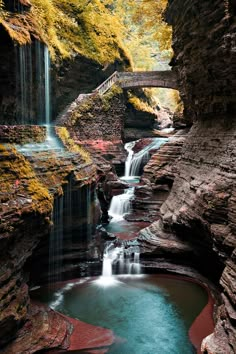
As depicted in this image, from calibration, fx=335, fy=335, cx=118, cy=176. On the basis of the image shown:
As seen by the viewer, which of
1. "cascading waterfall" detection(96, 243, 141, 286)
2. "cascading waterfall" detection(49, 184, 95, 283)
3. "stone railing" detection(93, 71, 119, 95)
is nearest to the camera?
"cascading waterfall" detection(49, 184, 95, 283)

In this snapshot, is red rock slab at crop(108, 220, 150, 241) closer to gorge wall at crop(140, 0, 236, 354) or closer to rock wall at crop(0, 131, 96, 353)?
gorge wall at crop(140, 0, 236, 354)

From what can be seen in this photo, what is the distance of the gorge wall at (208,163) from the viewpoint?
870 cm

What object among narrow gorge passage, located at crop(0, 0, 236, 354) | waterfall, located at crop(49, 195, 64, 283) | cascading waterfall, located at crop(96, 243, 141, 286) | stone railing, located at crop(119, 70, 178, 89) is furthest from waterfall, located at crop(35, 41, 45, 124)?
stone railing, located at crop(119, 70, 178, 89)

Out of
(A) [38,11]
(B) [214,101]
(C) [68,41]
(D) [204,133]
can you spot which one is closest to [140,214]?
(D) [204,133]

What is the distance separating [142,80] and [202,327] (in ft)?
80.6

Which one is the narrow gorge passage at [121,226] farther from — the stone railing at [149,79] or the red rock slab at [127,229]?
the stone railing at [149,79]

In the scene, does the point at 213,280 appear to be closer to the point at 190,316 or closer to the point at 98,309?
the point at 190,316

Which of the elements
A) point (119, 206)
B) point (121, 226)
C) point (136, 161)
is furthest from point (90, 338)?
point (136, 161)

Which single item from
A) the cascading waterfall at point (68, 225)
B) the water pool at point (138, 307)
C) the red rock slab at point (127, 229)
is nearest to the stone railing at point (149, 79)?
the red rock slab at point (127, 229)

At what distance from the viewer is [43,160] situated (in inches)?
438

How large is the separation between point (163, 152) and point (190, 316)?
11.4 m

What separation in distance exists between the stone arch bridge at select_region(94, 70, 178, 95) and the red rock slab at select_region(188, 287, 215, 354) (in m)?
22.6

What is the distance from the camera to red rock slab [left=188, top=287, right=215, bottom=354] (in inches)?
346

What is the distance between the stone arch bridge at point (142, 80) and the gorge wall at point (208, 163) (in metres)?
14.8
